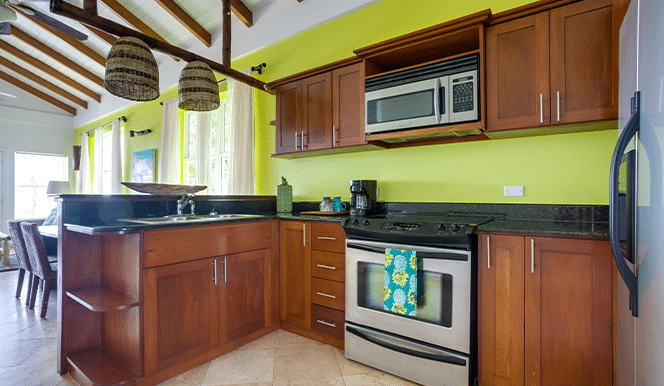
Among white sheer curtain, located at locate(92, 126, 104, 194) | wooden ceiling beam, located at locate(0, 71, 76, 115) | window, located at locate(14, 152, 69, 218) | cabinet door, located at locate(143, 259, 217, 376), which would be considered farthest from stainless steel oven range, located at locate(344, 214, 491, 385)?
wooden ceiling beam, located at locate(0, 71, 76, 115)

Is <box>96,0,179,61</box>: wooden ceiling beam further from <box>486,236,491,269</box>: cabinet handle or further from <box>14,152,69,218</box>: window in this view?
<box>14,152,69,218</box>: window

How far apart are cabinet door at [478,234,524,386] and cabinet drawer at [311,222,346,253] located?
0.94 meters

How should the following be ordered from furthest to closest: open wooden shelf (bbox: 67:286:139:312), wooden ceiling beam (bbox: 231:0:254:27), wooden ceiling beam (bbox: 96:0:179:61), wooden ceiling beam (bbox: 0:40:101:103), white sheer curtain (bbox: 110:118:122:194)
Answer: white sheer curtain (bbox: 110:118:122:194) → wooden ceiling beam (bbox: 0:40:101:103) → wooden ceiling beam (bbox: 96:0:179:61) → wooden ceiling beam (bbox: 231:0:254:27) → open wooden shelf (bbox: 67:286:139:312)

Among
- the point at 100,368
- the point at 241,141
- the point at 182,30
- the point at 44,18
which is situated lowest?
the point at 100,368

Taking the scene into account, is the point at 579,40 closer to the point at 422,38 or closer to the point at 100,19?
the point at 422,38

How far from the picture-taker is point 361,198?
269 centimetres

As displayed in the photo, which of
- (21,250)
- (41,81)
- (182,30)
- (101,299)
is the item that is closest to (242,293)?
(101,299)

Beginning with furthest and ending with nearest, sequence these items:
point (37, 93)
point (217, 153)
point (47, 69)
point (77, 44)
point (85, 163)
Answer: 1. point (85, 163)
2. point (37, 93)
3. point (47, 69)
4. point (77, 44)
5. point (217, 153)

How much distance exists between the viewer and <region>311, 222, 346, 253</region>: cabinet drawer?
7.85 feet

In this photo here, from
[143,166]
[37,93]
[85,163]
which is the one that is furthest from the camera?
[85,163]

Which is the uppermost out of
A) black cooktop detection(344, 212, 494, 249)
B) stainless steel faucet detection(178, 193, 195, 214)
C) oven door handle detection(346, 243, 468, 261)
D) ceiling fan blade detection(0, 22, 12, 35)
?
ceiling fan blade detection(0, 22, 12, 35)

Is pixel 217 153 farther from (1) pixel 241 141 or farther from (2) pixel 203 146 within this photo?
(1) pixel 241 141

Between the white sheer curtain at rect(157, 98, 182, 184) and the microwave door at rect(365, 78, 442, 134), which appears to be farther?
the white sheer curtain at rect(157, 98, 182, 184)

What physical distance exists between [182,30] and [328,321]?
4.46 meters
